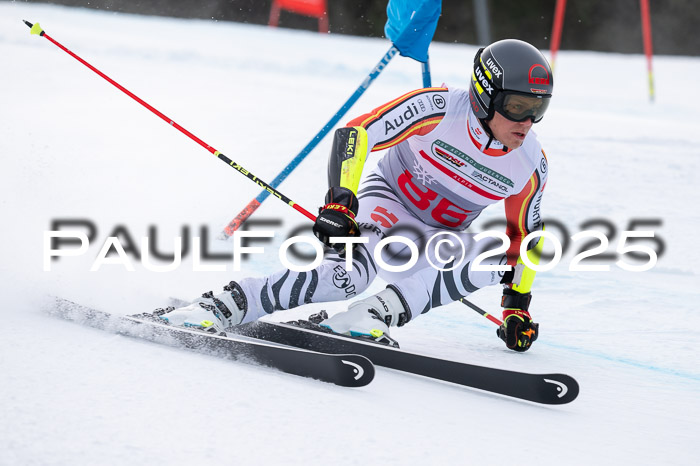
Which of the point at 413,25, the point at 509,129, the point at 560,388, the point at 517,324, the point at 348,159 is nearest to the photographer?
the point at 560,388

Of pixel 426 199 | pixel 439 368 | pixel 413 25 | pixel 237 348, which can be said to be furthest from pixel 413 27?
pixel 237 348

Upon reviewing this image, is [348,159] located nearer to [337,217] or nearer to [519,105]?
[337,217]

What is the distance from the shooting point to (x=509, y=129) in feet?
9.35

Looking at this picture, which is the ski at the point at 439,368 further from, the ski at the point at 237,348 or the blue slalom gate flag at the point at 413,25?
the blue slalom gate flag at the point at 413,25

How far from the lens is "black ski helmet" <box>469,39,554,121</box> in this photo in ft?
8.99

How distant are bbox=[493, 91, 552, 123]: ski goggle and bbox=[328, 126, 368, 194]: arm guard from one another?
465mm

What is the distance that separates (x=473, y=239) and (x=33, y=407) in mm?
1678

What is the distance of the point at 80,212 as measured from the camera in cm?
463

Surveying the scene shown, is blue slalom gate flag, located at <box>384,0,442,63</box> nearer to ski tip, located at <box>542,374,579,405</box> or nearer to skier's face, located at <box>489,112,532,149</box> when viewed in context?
skier's face, located at <box>489,112,532,149</box>

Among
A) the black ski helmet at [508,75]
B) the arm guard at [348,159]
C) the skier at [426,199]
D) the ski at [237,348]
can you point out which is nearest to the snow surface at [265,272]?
the ski at [237,348]

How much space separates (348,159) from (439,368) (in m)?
0.71

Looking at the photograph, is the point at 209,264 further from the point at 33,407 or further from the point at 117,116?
the point at 117,116

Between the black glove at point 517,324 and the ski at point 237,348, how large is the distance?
1.05m

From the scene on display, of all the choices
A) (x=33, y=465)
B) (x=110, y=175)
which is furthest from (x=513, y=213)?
(x=110, y=175)
